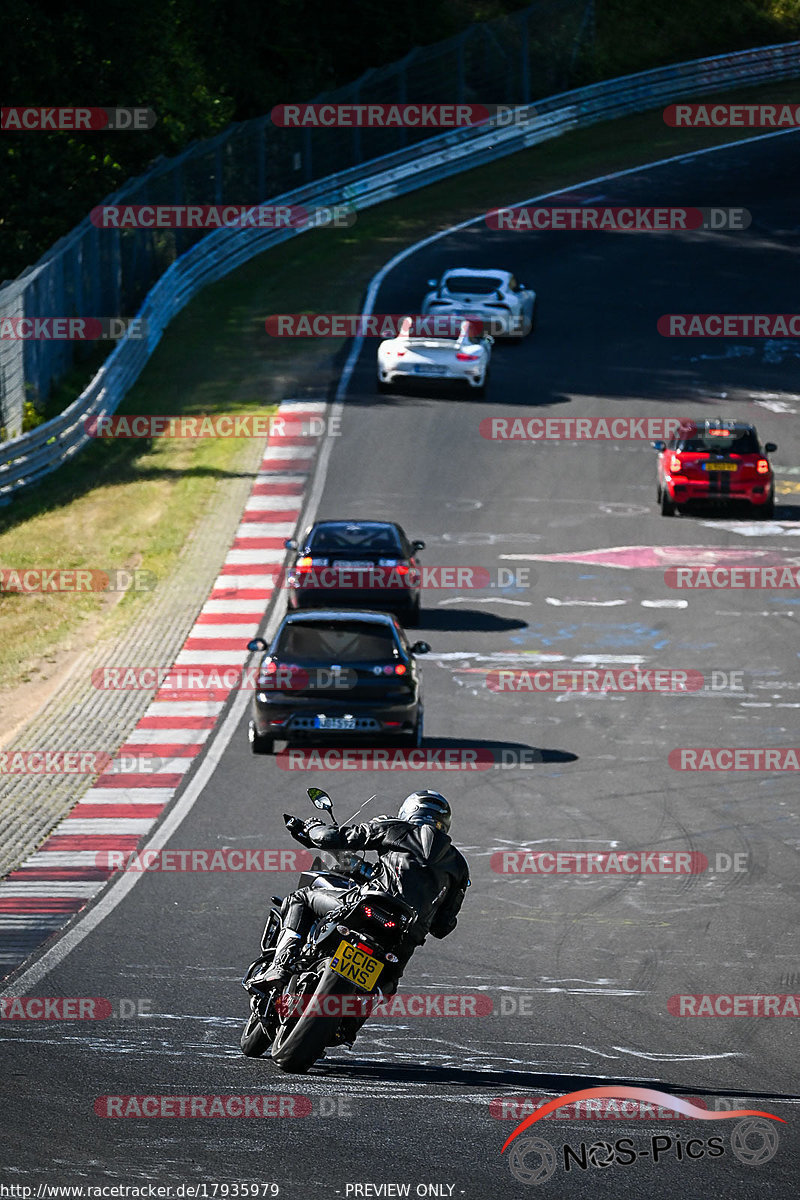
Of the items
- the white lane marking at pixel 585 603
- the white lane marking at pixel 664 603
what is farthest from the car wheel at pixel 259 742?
the white lane marking at pixel 664 603

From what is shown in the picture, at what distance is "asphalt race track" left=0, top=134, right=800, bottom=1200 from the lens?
28.6 ft

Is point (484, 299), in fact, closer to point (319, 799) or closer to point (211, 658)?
point (211, 658)

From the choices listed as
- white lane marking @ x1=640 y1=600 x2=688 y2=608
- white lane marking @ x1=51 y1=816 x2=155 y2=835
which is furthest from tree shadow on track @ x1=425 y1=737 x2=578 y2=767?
white lane marking @ x1=640 y1=600 x2=688 y2=608

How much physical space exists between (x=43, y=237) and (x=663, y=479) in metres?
22.3

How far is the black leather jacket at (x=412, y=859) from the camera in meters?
9.38

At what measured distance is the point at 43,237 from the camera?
45.5m

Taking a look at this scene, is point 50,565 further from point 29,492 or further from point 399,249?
point 399,249

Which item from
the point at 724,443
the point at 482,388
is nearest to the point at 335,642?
the point at 724,443

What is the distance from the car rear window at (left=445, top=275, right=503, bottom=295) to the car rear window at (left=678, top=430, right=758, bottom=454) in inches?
392

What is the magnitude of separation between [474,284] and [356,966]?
99.3ft

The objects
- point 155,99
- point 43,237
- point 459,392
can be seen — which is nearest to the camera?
point 459,392

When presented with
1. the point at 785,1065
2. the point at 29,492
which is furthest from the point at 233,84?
the point at 785,1065

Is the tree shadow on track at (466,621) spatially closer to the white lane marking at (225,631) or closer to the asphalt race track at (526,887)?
the asphalt race track at (526,887)

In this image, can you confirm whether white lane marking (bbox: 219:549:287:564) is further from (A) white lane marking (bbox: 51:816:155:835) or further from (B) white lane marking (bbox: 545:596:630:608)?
(A) white lane marking (bbox: 51:816:155:835)
